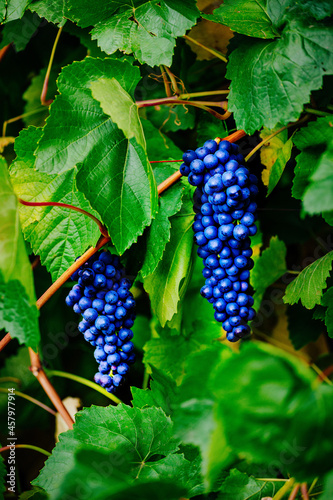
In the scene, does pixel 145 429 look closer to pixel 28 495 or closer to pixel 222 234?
pixel 28 495

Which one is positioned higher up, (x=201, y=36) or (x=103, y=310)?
(x=201, y=36)

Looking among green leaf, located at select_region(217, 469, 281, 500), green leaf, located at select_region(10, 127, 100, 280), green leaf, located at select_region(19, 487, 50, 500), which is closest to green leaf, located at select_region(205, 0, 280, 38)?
green leaf, located at select_region(10, 127, 100, 280)

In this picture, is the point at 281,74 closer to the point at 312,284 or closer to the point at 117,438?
the point at 312,284

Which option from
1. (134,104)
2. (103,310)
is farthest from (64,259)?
(134,104)

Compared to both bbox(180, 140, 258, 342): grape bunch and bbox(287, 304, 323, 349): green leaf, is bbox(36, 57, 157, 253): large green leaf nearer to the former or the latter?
bbox(180, 140, 258, 342): grape bunch

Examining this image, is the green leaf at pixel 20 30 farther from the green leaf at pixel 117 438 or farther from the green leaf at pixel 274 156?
the green leaf at pixel 117 438

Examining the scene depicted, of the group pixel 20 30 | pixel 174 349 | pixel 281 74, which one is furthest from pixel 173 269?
pixel 20 30
